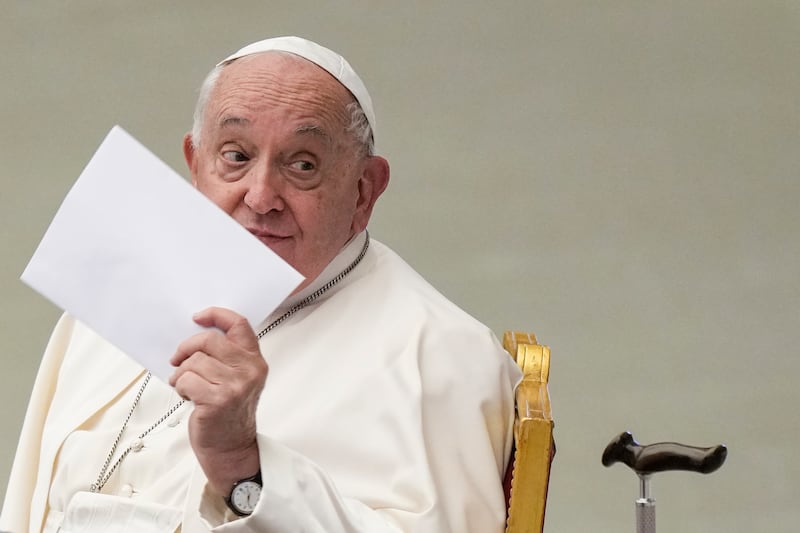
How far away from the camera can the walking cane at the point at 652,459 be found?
3203mm

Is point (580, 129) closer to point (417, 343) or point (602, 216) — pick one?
point (602, 216)

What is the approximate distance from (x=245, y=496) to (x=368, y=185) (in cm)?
98

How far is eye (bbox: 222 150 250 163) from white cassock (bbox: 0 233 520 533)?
350 millimetres

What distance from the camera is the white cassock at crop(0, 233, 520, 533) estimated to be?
2912 millimetres

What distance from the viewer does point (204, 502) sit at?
261cm

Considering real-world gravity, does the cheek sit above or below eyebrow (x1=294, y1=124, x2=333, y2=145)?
below

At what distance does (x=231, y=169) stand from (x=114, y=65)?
3.09 m

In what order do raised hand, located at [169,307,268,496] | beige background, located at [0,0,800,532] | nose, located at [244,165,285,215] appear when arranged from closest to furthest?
1. raised hand, located at [169,307,268,496]
2. nose, located at [244,165,285,215]
3. beige background, located at [0,0,800,532]

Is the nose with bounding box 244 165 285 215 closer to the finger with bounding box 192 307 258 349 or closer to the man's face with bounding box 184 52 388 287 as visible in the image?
the man's face with bounding box 184 52 388 287

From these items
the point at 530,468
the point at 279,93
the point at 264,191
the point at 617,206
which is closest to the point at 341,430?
the point at 530,468

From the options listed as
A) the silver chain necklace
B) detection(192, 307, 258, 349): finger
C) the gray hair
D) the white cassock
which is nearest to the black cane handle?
the white cassock

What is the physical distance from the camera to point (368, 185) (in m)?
3.38

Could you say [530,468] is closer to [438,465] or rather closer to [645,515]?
[438,465]

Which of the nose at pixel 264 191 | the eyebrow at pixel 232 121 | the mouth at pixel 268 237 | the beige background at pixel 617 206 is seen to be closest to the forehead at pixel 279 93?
the eyebrow at pixel 232 121
